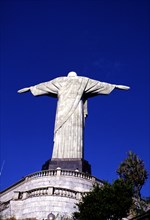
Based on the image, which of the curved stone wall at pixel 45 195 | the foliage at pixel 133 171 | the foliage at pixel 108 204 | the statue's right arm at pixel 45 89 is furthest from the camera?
the statue's right arm at pixel 45 89

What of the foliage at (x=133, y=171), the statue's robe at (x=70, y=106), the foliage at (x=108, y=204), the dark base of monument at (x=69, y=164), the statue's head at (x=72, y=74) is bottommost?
the foliage at (x=108, y=204)

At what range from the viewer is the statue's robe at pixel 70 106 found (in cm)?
3106

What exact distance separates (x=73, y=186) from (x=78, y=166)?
472 cm

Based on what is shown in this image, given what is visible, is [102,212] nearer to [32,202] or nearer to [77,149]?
[32,202]

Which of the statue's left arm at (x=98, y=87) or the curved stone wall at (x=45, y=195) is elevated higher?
the statue's left arm at (x=98, y=87)

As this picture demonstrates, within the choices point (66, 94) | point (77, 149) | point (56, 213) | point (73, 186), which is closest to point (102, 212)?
point (56, 213)

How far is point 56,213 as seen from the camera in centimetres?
2159

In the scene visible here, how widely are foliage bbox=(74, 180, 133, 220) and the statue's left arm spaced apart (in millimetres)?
16730

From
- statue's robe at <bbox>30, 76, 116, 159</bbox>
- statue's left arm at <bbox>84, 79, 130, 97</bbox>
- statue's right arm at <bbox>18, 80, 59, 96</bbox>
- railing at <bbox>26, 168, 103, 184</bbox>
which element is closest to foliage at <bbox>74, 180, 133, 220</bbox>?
railing at <bbox>26, 168, 103, 184</bbox>

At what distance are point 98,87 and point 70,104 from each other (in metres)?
3.90

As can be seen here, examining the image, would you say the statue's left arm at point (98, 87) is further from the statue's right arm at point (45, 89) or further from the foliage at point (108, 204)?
the foliage at point (108, 204)

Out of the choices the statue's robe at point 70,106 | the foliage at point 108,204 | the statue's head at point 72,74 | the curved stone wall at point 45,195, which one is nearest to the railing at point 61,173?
the curved stone wall at point 45,195

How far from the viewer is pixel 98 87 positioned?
35188 mm

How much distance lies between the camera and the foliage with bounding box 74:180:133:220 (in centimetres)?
1875
